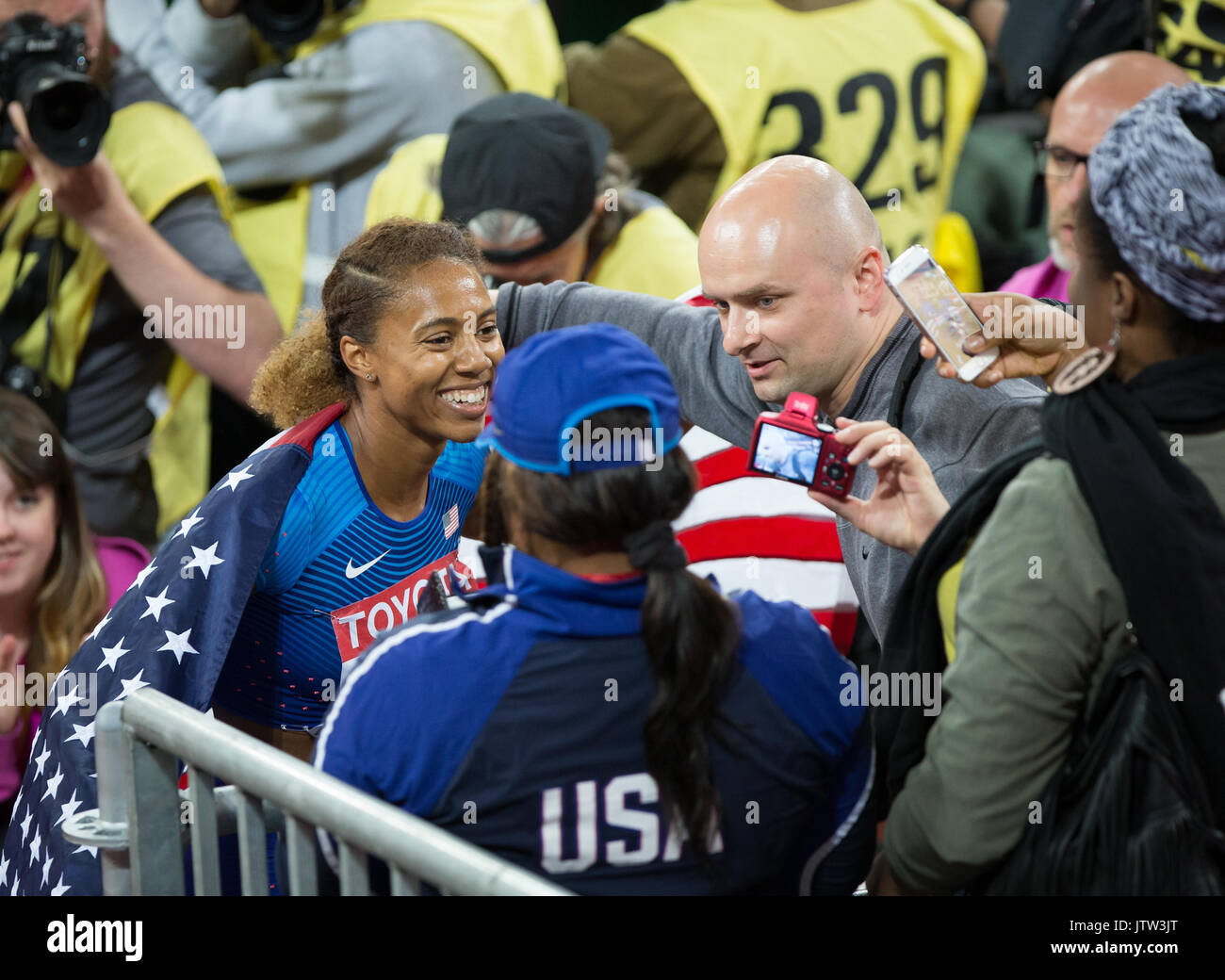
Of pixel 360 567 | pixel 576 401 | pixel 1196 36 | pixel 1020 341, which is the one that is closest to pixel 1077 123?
pixel 1196 36

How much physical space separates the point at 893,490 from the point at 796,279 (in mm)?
554

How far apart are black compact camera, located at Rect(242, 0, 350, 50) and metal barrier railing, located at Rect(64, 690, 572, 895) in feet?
9.30

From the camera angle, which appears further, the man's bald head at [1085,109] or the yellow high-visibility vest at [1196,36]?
the yellow high-visibility vest at [1196,36]

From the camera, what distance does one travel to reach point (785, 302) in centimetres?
228

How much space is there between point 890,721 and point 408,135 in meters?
3.02

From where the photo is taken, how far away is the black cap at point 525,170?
3494 mm

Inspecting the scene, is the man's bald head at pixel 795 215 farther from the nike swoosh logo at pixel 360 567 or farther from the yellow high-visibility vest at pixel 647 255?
the yellow high-visibility vest at pixel 647 255

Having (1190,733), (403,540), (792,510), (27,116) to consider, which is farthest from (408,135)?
(1190,733)

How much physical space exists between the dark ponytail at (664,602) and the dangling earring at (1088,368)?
1.39 feet

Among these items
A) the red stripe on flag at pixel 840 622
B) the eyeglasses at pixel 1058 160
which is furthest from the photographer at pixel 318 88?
the red stripe on flag at pixel 840 622

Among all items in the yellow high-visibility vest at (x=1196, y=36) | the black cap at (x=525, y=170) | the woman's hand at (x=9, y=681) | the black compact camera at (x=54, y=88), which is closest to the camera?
the woman's hand at (x=9, y=681)

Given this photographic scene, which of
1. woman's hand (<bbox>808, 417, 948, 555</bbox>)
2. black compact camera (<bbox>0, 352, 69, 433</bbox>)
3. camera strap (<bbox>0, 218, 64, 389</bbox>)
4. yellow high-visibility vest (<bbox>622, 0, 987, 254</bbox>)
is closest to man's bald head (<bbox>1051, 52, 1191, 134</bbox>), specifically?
yellow high-visibility vest (<bbox>622, 0, 987, 254</bbox>)

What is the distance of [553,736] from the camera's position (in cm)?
139
